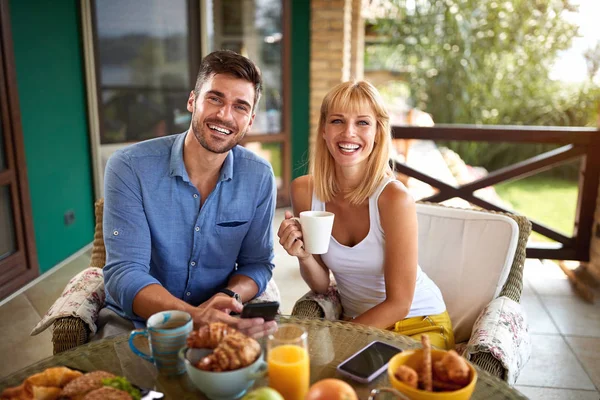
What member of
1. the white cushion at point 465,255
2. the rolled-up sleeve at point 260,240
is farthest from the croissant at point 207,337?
the white cushion at point 465,255

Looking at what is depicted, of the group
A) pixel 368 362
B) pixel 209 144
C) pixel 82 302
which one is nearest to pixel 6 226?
pixel 82 302

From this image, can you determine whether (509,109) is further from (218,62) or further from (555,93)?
(218,62)

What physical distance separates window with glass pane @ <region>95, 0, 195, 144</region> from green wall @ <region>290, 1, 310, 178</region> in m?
1.22

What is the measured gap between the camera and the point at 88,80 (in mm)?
4090

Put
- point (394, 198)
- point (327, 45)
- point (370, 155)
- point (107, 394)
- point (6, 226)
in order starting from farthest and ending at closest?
point (327, 45) < point (6, 226) < point (370, 155) < point (394, 198) < point (107, 394)

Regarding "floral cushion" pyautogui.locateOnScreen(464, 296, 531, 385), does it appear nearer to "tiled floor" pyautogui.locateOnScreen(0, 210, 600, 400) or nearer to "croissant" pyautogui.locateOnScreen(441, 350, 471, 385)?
"croissant" pyautogui.locateOnScreen(441, 350, 471, 385)

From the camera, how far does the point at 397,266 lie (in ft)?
5.16

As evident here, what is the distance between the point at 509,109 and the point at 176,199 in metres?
7.69

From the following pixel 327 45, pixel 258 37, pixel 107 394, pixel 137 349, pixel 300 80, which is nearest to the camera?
pixel 107 394

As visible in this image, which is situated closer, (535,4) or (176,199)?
(176,199)

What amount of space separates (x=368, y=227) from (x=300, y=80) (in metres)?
4.25

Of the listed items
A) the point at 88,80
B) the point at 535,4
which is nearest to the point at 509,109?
the point at 535,4

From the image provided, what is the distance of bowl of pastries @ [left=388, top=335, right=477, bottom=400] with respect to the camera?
2.82 ft

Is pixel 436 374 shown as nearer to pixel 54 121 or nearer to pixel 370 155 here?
pixel 370 155
